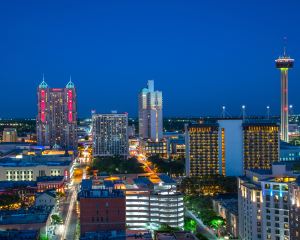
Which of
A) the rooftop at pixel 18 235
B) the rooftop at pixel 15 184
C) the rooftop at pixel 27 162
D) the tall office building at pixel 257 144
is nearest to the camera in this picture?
the rooftop at pixel 18 235

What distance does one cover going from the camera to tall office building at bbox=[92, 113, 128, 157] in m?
68.2

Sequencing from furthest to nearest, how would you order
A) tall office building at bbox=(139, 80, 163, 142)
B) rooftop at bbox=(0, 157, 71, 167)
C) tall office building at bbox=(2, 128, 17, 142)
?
tall office building at bbox=(2, 128, 17, 142) < tall office building at bbox=(139, 80, 163, 142) < rooftop at bbox=(0, 157, 71, 167)

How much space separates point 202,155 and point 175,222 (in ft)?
57.1

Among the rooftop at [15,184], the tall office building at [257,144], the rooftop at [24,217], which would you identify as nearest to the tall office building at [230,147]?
the tall office building at [257,144]

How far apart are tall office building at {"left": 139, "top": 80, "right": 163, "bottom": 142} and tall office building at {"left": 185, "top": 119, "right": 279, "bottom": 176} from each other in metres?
31.9

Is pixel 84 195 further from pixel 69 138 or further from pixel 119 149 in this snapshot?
pixel 69 138

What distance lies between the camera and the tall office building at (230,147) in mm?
43688

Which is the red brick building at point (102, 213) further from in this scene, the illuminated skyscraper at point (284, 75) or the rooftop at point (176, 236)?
the illuminated skyscraper at point (284, 75)

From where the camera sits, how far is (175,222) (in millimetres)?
27562

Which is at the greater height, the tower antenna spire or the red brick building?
the tower antenna spire

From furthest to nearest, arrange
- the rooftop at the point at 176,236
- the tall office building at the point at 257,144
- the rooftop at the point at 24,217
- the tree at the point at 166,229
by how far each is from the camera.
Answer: the tall office building at the point at 257,144
the rooftop at the point at 24,217
the tree at the point at 166,229
the rooftop at the point at 176,236

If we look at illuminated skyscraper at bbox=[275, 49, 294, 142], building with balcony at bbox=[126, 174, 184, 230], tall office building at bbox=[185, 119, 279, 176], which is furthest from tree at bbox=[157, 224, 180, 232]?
illuminated skyscraper at bbox=[275, 49, 294, 142]

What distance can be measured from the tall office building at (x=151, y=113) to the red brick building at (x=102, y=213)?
53446 mm

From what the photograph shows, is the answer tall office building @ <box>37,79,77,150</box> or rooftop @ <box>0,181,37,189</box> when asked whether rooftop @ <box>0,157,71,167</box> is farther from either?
tall office building @ <box>37,79,77,150</box>
